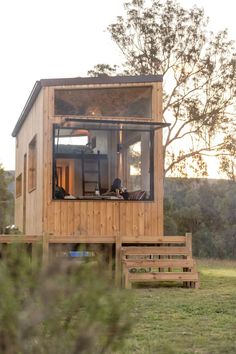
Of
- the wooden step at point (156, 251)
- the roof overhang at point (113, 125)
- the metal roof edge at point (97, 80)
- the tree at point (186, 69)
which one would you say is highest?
the tree at point (186, 69)

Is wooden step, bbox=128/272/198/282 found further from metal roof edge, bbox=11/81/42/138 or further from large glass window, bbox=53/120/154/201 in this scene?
metal roof edge, bbox=11/81/42/138

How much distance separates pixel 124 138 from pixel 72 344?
10206 mm

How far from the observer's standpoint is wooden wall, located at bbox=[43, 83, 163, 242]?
1257cm

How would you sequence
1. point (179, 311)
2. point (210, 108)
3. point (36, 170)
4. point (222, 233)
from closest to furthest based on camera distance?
point (179, 311)
point (36, 170)
point (210, 108)
point (222, 233)

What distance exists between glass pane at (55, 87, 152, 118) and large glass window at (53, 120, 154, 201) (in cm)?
21

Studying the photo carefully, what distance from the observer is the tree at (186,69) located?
23.8 m

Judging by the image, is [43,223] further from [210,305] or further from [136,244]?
[210,305]

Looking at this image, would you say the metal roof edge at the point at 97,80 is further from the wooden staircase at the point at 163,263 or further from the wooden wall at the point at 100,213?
the wooden staircase at the point at 163,263

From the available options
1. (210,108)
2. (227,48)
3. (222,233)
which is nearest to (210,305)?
(210,108)

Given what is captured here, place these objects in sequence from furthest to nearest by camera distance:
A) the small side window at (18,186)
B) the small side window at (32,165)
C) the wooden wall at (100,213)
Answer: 1. the small side window at (18,186)
2. the small side window at (32,165)
3. the wooden wall at (100,213)

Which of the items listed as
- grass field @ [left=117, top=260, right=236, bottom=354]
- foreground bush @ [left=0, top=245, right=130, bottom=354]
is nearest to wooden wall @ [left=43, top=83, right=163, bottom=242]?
grass field @ [left=117, top=260, right=236, bottom=354]

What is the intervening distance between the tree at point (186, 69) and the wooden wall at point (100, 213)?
11.1 metres

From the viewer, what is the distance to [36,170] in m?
14.1

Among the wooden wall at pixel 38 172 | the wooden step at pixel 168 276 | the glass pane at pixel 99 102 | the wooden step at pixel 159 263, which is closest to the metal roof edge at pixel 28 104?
the wooden wall at pixel 38 172
